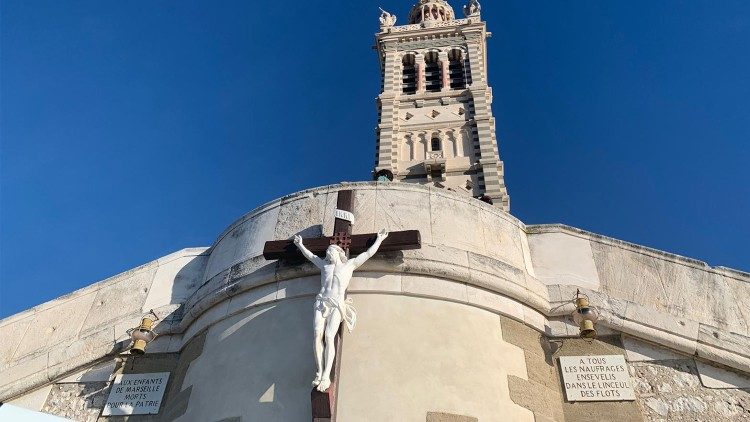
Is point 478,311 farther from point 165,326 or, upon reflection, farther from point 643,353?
point 165,326

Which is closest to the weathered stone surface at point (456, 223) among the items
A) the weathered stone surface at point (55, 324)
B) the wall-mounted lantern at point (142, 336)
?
the wall-mounted lantern at point (142, 336)

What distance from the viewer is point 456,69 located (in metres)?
31.0

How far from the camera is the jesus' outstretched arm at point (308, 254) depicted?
8.07 metres

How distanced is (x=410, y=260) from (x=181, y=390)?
11.9 feet

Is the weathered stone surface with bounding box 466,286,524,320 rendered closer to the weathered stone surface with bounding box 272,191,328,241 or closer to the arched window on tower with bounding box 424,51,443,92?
the weathered stone surface with bounding box 272,191,328,241

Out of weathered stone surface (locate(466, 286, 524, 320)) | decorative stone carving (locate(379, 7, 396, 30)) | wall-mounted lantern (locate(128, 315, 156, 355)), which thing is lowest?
wall-mounted lantern (locate(128, 315, 156, 355))

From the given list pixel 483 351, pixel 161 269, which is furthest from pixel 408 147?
pixel 483 351

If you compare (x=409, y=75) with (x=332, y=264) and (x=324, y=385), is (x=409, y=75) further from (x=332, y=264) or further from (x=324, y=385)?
(x=324, y=385)

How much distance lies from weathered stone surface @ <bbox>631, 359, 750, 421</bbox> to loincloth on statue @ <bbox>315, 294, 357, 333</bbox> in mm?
3846

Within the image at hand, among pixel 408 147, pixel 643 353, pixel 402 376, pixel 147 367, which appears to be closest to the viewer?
pixel 402 376

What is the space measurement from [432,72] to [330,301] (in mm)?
25708

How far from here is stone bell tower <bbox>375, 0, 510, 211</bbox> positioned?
24625 mm

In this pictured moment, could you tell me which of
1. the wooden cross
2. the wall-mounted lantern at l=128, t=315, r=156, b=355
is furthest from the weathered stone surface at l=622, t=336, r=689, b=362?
the wall-mounted lantern at l=128, t=315, r=156, b=355

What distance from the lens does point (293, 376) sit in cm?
735
